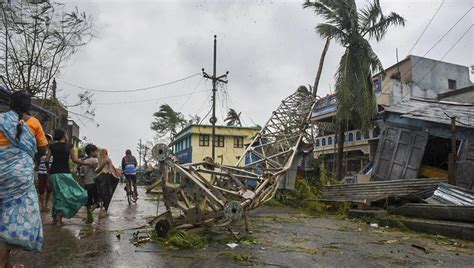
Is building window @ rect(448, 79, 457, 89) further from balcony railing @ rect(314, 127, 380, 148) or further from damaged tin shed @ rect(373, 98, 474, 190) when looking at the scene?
damaged tin shed @ rect(373, 98, 474, 190)

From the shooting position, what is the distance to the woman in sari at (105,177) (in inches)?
310

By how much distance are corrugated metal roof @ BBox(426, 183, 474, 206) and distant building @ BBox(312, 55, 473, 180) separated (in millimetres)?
10146

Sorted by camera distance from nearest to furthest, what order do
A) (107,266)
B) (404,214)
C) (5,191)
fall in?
(5,191) → (107,266) → (404,214)

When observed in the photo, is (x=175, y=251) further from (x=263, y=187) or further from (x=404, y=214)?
(x=404, y=214)

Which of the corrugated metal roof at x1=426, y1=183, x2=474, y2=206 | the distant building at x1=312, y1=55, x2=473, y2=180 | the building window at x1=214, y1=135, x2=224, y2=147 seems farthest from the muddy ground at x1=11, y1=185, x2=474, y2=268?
the building window at x1=214, y1=135, x2=224, y2=147

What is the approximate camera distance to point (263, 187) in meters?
6.57

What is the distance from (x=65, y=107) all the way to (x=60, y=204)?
42.7 ft

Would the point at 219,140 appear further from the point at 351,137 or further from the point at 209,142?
the point at 351,137

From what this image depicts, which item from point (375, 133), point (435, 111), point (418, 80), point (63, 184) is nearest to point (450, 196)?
point (435, 111)

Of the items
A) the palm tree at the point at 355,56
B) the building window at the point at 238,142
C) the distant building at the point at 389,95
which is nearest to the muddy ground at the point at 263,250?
the palm tree at the point at 355,56

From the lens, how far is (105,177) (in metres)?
8.02

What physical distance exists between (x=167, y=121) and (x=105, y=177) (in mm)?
33976

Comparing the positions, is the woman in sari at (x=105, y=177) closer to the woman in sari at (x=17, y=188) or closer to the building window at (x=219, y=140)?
the woman in sari at (x=17, y=188)

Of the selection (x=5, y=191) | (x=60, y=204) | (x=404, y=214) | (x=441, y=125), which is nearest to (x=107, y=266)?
(x=5, y=191)
